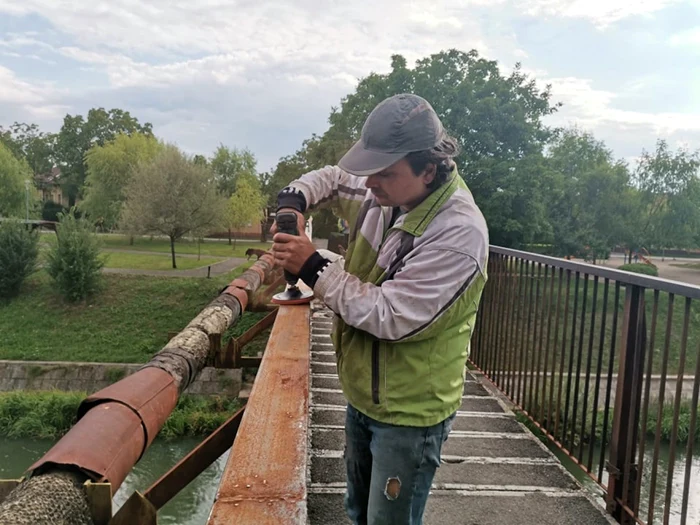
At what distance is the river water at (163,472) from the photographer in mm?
9570

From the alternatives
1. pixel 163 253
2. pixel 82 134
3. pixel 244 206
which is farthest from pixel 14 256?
pixel 82 134

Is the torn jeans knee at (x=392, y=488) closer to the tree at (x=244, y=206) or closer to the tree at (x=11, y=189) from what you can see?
the tree at (x=244, y=206)

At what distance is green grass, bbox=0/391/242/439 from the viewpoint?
12664 millimetres

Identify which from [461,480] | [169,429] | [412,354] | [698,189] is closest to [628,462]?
[461,480]

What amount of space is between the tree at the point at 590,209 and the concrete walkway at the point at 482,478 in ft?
69.4

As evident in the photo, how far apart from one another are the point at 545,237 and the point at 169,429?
17.6 meters

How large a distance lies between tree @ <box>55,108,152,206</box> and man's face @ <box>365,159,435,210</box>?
172ft

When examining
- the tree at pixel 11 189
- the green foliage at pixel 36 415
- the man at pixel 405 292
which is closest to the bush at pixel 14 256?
the green foliage at pixel 36 415

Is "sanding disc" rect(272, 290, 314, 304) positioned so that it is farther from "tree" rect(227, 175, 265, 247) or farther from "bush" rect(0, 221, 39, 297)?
"tree" rect(227, 175, 265, 247)

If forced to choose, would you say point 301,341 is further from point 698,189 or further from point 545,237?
point 698,189

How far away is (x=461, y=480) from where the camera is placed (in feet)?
10.0

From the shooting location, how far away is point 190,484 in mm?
10555

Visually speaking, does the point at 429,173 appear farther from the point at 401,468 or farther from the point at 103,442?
the point at 103,442

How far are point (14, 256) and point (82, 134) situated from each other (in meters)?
35.1
